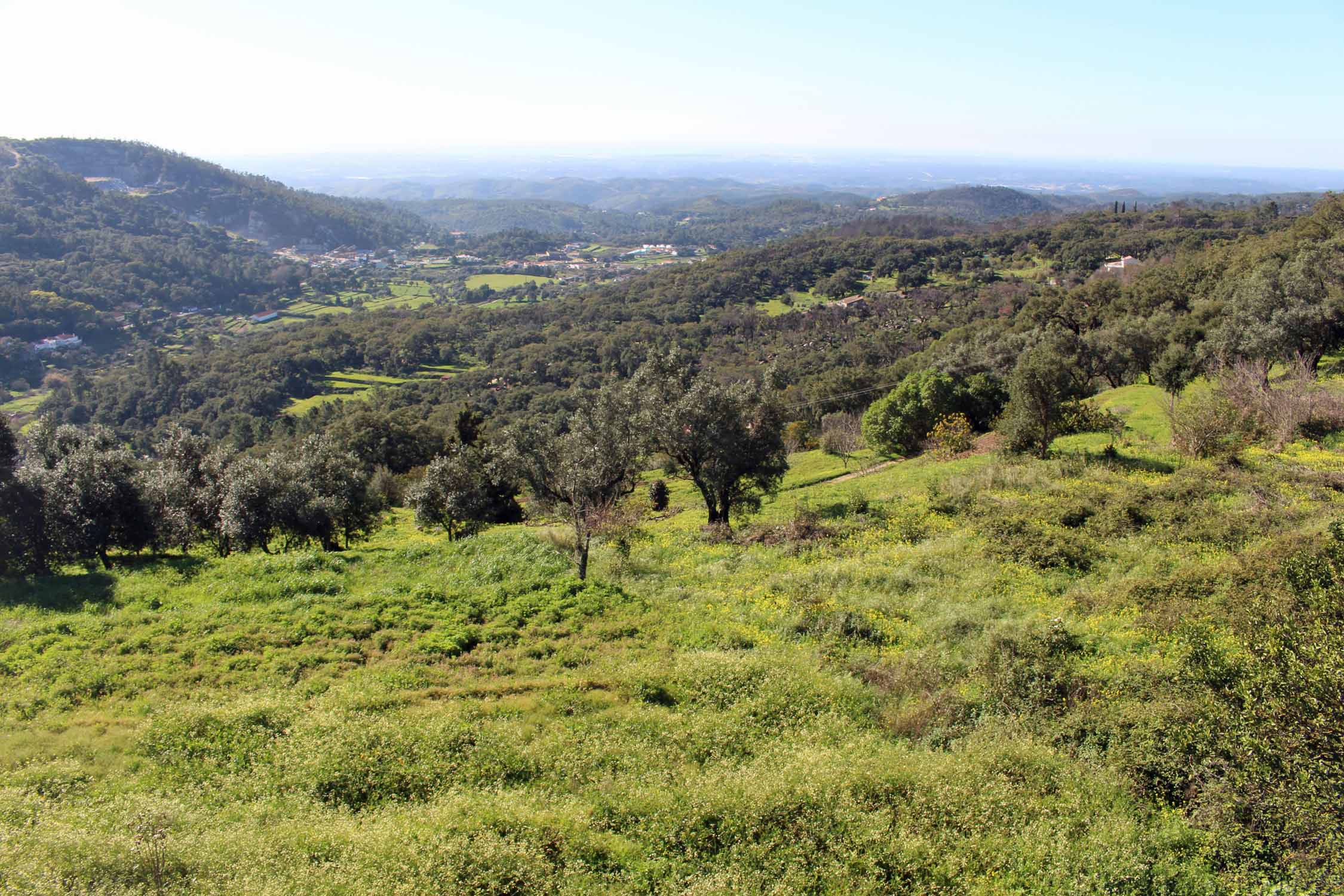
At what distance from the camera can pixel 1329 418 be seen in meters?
25.3

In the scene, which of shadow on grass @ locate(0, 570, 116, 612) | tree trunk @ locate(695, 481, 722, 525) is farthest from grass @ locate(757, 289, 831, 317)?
shadow on grass @ locate(0, 570, 116, 612)

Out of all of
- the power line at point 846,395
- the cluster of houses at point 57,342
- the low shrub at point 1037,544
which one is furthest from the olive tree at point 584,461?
the cluster of houses at point 57,342

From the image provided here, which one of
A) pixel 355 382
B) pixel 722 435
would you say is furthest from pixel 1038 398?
Result: pixel 355 382

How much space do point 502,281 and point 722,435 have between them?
18139cm

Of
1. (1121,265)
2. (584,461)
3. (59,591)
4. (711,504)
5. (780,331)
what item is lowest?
(59,591)

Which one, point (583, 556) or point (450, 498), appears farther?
point (450, 498)

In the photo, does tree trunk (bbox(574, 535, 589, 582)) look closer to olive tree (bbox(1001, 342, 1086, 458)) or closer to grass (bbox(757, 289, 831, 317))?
olive tree (bbox(1001, 342, 1086, 458))

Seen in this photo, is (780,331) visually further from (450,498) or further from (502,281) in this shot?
(502,281)

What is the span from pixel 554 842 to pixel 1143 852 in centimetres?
811

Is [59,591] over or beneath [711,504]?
beneath

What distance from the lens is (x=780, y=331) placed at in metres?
115

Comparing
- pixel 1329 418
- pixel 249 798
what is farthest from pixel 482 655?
pixel 1329 418

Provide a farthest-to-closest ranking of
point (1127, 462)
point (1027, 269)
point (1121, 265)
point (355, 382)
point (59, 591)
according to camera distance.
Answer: point (1027, 269) → point (355, 382) → point (1121, 265) → point (1127, 462) → point (59, 591)

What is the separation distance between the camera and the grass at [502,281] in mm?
182000
